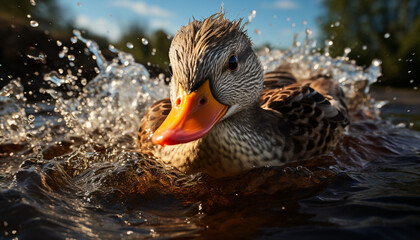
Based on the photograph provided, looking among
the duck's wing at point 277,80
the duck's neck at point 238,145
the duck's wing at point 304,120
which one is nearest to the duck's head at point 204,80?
the duck's neck at point 238,145

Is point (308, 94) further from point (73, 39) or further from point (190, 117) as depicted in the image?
point (73, 39)

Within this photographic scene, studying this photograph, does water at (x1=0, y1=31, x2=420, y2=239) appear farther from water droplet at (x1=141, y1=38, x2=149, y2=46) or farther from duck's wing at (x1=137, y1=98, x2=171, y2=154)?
water droplet at (x1=141, y1=38, x2=149, y2=46)

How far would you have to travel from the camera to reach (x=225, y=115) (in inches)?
87.9

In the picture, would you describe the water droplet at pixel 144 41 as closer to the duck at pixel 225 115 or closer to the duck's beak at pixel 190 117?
the duck at pixel 225 115

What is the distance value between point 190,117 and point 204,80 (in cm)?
27

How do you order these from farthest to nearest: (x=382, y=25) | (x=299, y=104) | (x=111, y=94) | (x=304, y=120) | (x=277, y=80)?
(x=382, y=25)
(x=111, y=94)
(x=277, y=80)
(x=299, y=104)
(x=304, y=120)

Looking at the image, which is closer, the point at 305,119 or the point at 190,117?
the point at 190,117

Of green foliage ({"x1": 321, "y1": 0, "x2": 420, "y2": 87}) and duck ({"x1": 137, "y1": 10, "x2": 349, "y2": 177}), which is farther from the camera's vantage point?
green foliage ({"x1": 321, "y1": 0, "x2": 420, "y2": 87})

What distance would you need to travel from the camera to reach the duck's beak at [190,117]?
185cm

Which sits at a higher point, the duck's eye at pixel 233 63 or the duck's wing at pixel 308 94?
the duck's eye at pixel 233 63

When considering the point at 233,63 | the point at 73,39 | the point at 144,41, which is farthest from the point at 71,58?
the point at 233,63

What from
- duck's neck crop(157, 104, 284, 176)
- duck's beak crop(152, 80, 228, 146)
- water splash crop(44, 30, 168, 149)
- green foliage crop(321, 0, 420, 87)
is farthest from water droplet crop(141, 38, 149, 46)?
green foliage crop(321, 0, 420, 87)

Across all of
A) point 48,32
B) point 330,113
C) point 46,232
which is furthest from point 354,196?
→ point 48,32

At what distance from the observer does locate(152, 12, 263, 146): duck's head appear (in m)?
1.92
